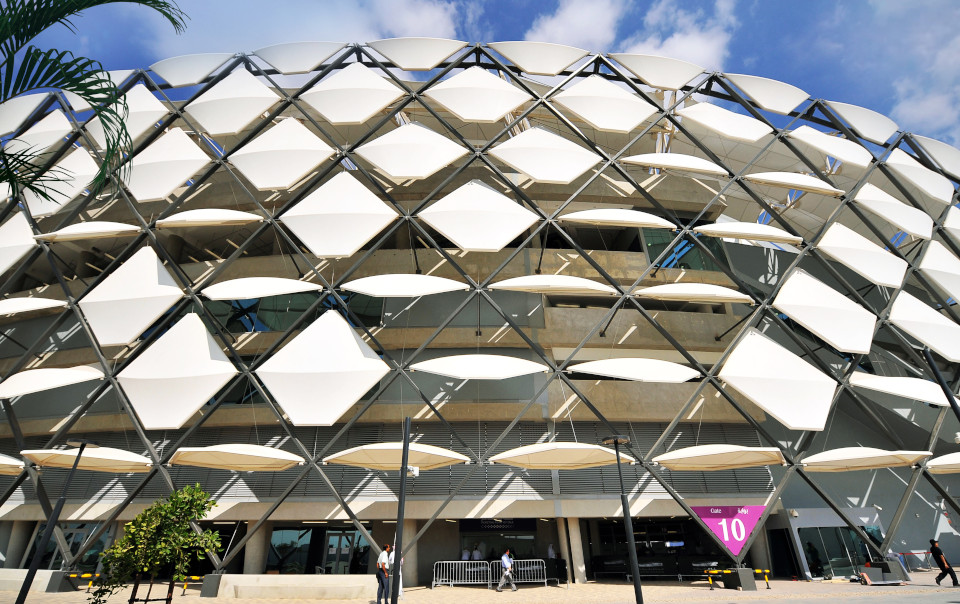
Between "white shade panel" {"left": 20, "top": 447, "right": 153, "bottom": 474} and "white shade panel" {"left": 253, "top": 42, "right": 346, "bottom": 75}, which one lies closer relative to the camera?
"white shade panel" {"left": 20, "top": 447, "right": 153, "bottom": 474}

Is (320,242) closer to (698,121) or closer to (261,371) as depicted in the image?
(261,371)

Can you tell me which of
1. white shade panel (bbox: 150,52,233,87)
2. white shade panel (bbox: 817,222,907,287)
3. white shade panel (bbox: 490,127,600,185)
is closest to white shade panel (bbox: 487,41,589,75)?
white shade panel (bbox: 490,127,600,185)

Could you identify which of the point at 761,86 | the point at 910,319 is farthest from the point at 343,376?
the point at 761,86

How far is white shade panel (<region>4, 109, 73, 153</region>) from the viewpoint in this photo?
61.9 ft

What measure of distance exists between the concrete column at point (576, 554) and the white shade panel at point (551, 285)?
23.2ft

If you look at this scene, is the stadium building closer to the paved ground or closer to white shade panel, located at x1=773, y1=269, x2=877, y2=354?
white shade panel, located at x1=773, y1=269, x2=877, y2=354

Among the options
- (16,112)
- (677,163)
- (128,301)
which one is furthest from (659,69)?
(16,112)

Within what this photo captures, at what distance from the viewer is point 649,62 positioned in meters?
20.6

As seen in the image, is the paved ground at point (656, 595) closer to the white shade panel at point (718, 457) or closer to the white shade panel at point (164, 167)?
the white shade panel at point (718, 457)

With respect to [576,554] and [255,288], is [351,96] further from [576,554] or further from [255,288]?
[576,554]

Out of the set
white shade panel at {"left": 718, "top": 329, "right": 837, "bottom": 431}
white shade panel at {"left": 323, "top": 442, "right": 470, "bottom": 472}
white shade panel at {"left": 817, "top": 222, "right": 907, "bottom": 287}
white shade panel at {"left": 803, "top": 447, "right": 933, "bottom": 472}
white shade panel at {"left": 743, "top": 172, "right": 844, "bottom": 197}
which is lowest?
white shade panel at {"left": 803, "top": 447, "right": 933, "bottom": 472}

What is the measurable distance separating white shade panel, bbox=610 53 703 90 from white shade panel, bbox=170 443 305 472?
18467 mm

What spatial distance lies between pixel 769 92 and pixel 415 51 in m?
14.3

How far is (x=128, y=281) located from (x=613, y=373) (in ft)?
48.0
